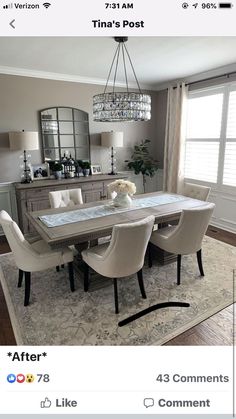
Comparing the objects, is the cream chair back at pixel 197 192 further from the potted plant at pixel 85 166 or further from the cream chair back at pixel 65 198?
the potted plant at pixel 85 166

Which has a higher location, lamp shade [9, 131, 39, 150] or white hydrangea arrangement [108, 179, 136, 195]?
lamp shade [9, 131, 39, 150]

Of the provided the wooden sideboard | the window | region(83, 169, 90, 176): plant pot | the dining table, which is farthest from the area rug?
region(83, 169, 90, 176): plant pot

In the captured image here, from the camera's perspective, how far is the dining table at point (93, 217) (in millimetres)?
2092

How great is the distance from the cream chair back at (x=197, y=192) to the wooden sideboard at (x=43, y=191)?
1378 millimetres

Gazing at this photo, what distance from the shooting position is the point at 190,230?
7.77ft

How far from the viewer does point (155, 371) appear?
3.38 ft

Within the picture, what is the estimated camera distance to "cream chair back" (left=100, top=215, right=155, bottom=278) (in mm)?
1878

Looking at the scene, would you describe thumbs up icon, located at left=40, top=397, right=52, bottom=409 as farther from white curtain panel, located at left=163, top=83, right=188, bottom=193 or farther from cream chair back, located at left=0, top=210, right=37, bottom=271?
white curtain panel, located at left=163, top=83, right=188, bottom=193

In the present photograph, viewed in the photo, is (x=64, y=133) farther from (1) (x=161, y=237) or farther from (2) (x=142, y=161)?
(1) (x=161, y=237)

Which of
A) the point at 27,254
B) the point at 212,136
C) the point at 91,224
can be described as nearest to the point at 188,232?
the point at 91,224

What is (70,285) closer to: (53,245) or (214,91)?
(53,245)

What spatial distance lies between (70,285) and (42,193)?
68.9 inches

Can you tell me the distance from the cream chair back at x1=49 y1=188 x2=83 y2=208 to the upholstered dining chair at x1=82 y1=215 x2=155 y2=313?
1066mm
